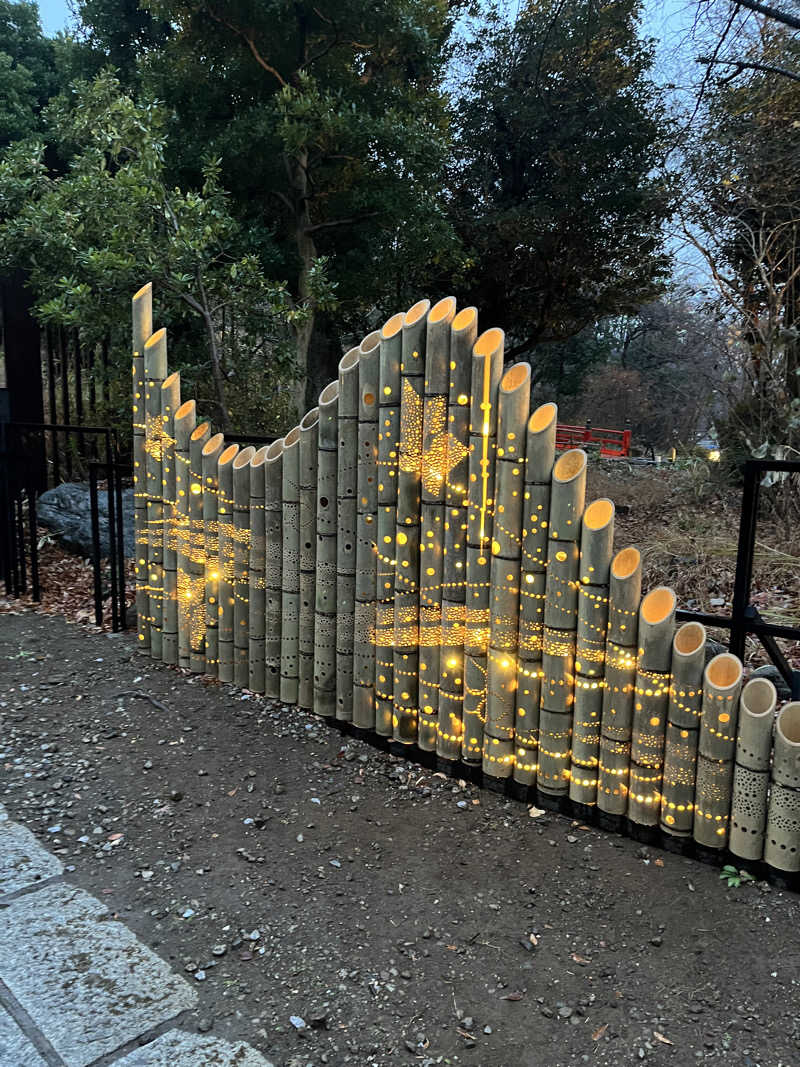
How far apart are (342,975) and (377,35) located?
9.66m

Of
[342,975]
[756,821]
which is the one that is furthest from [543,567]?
[342,975]

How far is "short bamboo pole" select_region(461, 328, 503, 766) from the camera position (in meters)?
2.66

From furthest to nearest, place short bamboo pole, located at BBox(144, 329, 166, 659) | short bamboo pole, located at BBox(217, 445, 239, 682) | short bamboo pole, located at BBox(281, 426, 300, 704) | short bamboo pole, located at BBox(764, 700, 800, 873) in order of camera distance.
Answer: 1. short bamboo pole, located at BBox(144, 329, 166, 659)
2. short bamboo pole, located at BBox(217, 445, 239, 682)
3. short bamboo pole, located at BBox(281, 426, 300, 704)
4. short bamboo pole, located at BBox(764, 700, 800, 873)

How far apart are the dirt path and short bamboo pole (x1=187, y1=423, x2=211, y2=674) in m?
0.63

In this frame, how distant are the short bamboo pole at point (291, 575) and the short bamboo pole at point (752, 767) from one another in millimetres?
1915

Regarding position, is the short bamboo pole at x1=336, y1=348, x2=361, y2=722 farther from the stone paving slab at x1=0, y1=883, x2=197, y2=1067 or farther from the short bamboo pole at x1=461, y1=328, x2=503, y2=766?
the stone paving slab at x1=0, y1=883, x2=197, y2=1067

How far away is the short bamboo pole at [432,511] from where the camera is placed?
9.09ft

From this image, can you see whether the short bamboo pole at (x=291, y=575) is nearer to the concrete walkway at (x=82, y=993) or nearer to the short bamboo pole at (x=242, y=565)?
the short bamboo pole at (x=242, y=565)

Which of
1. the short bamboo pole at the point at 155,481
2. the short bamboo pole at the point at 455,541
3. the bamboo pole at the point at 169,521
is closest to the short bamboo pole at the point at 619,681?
the short bamboo pole at the point at 455,541

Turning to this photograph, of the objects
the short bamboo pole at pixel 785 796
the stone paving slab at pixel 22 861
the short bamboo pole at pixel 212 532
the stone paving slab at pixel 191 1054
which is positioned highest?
the short bamboo pole at pixel 212 532

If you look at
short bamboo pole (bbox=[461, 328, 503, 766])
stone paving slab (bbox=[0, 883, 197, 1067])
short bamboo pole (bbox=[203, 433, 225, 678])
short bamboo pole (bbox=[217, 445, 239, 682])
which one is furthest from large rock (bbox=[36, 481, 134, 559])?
stone paving slab (bbox=[0, 883, 197, 1067])

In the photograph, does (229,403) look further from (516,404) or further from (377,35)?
(516,404)

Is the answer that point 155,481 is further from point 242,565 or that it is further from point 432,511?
point 432,511

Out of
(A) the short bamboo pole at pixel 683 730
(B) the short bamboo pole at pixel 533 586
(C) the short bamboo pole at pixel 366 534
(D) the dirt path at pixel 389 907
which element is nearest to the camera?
(D) the dirt path at pixel 389 907
